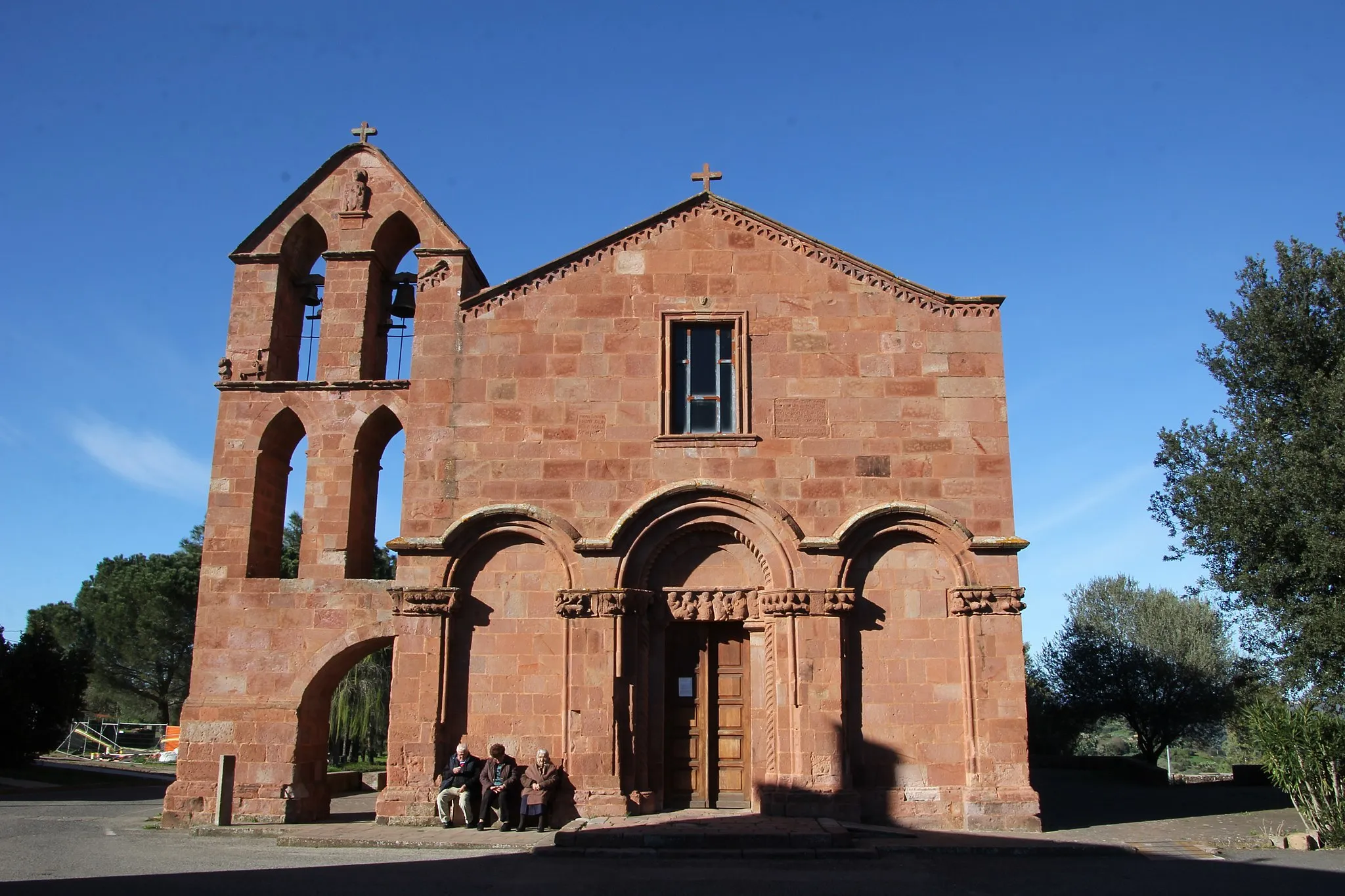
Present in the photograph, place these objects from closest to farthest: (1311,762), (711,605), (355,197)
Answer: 1. (1311,762)
2. (711,605)
3. (355,197)

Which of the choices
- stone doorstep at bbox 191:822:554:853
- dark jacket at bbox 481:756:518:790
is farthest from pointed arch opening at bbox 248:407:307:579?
dark jacket at bbox 481:756:518:790

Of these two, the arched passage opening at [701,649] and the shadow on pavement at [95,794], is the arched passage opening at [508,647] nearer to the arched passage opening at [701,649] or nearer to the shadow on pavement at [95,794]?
the arched passage opening at [701,649]

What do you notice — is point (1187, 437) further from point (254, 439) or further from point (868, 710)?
point (254, 439)

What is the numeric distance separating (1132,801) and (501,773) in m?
14.0

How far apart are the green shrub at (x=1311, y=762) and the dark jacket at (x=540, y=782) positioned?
1058 cm

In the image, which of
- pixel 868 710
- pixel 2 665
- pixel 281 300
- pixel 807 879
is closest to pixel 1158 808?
pixel 868 710

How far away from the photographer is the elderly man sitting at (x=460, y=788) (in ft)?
50.3

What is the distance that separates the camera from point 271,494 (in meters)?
18.9

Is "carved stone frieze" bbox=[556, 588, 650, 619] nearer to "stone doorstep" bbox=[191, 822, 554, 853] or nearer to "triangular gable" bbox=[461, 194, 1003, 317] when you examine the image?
"stone doorstep" bbox=[191, 822, 554, 853]

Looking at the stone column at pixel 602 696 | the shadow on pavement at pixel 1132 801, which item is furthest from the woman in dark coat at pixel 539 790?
the shadow on pavement at pixel 1132 801

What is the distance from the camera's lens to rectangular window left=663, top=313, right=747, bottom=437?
56.1 feet

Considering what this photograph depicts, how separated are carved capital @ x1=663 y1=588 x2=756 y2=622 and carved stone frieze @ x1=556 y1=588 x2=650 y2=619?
2.56 ft

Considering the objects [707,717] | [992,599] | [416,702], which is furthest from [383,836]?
[992,599]

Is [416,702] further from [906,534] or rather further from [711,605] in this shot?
[906,534]
